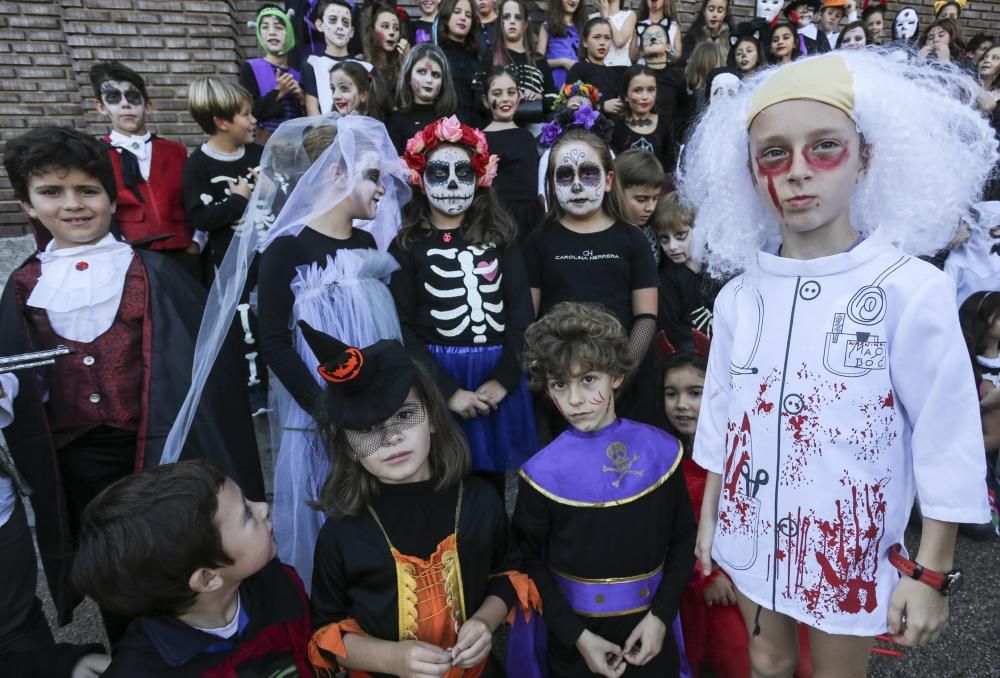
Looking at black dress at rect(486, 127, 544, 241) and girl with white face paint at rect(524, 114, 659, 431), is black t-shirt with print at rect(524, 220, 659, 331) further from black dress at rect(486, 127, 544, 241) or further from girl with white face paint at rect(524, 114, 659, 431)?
black dress at rect(486, 127, 544, 241)

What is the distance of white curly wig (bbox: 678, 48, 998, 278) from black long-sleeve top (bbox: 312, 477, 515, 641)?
3.73ft

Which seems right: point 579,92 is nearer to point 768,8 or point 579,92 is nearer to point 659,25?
point 659,25

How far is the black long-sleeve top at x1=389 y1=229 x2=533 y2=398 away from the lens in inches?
104

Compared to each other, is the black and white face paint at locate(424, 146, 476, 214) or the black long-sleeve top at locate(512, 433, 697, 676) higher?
the black and white face paint at locate(424, 146, 476, 214)

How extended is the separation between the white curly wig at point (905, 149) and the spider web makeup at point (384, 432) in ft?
3.47

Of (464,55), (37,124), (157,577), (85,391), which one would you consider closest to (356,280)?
(85,391)

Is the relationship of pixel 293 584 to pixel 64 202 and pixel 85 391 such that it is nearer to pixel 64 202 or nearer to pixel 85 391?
pixel 85 391

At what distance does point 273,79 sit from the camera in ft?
15.9

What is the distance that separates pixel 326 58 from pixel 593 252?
10.6 feet

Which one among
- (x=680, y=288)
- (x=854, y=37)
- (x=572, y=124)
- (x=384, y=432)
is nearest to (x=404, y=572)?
(x=384, y=432)

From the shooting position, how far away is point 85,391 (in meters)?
2.14

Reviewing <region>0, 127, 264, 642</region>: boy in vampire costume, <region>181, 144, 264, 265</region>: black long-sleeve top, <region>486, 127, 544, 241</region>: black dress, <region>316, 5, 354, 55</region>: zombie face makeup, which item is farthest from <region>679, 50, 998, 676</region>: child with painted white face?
<region>316, 5, 354, 55</region>: zombie face makeup

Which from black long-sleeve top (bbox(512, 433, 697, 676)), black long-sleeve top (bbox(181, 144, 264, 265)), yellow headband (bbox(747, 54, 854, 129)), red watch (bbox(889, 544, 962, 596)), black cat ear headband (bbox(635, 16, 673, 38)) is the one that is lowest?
black long-sleeve top (bbox(512, 433, 697, 676))

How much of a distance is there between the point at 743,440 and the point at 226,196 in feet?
11.2
